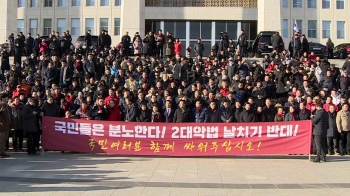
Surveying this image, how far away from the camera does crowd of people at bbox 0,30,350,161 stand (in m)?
13.4

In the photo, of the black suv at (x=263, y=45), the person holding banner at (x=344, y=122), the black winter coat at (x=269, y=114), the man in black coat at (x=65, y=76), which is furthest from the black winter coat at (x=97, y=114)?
the black suv at (x=263, y=45)

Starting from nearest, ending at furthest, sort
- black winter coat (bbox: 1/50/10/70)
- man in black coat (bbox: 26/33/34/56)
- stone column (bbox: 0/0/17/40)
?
1. black winter coat (bbox: 1/50/10/70)
2. man in black coat (bbox: 26/33/34/56)
3. stone column (bbox: 0/0/17/40)

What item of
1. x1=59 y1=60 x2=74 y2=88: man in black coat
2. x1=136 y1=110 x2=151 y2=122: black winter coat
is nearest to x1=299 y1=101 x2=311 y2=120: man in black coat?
x1=136 y1=110 x2=151 y2=122: black winter coat

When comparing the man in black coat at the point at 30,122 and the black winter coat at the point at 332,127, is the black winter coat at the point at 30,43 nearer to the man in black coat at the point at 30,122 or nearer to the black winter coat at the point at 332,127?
the man in black coat at the point at 30,122

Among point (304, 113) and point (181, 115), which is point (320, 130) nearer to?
point (304, 113)

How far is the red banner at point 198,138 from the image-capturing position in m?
12.6

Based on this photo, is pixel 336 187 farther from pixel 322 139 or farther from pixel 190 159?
pixel 190 159

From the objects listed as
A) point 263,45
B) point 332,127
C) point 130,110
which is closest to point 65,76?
point 130,110

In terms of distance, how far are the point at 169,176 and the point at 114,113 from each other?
4278mm

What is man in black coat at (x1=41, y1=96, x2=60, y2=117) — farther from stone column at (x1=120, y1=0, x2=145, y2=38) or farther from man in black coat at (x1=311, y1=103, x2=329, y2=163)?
stone column at (x1=120, y1=0, x2=145, y2=38)

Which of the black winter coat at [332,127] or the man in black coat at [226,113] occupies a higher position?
the man in black coat at [226,113]

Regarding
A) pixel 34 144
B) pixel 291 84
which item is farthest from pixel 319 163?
pixel 34 144

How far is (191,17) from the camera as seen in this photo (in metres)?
43.2

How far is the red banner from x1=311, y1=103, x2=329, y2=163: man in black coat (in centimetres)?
20
